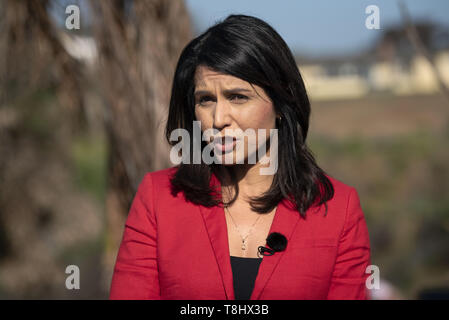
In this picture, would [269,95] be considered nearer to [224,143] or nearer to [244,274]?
[224,143]

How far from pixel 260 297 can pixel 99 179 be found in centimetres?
1695

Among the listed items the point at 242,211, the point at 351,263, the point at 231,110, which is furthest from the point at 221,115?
the point at 351,263

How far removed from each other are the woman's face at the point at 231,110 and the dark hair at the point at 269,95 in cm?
4

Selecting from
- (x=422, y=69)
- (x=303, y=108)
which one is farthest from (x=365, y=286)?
(x=422, y=69)

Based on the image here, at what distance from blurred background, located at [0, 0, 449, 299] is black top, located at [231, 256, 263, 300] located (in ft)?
2.89

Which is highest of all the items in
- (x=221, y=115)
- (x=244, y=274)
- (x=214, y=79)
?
(x=214, y=79)

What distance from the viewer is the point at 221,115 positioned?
1887 millimetres

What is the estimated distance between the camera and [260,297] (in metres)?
1.84

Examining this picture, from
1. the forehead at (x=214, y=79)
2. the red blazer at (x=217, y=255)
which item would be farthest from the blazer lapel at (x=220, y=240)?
the forehead at (x=214, y=79)

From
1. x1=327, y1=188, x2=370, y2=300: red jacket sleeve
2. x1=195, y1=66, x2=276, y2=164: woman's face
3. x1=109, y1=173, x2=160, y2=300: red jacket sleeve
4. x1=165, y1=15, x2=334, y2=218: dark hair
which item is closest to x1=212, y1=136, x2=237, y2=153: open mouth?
x1=195, y1=66, x2=276, y2=164: woman's face

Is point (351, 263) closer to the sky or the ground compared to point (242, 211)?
closer to the ground

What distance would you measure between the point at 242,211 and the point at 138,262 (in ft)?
1.59

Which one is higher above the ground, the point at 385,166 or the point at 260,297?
the point at 260,297

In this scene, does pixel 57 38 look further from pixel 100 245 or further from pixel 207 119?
pixel 100 245
